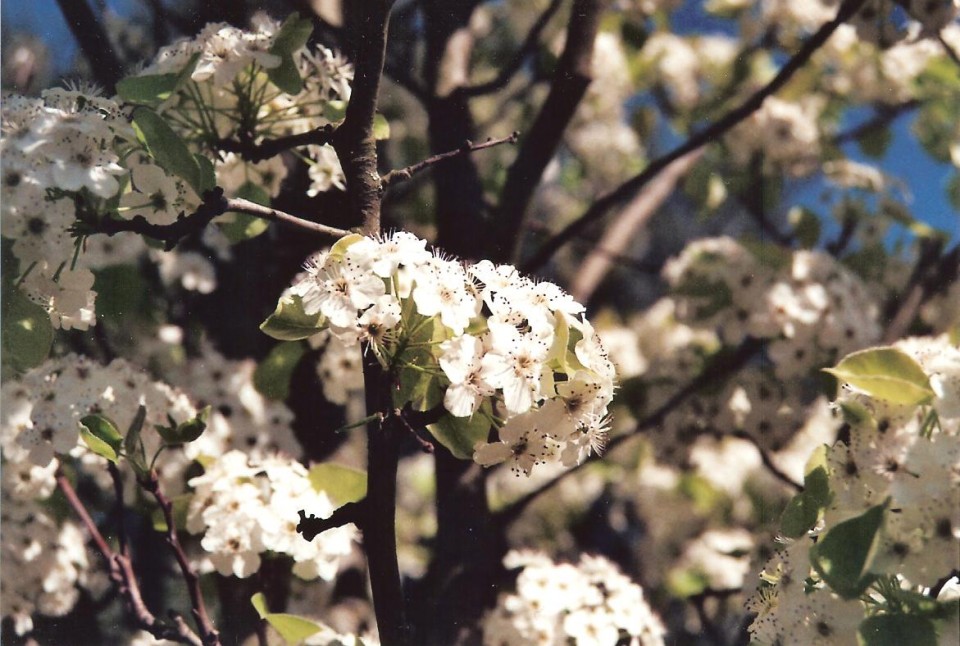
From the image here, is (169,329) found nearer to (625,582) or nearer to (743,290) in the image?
(625,582)

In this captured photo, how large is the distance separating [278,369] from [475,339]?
674 mm

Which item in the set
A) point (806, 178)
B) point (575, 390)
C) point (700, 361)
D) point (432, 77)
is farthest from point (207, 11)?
point (806, 178)

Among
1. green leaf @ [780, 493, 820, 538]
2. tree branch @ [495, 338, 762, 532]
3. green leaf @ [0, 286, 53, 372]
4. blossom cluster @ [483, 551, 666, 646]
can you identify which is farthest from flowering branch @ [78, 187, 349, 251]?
tree branch @ [495, 338, 762, 532]

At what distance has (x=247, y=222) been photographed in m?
1.38

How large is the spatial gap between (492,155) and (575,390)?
5.12 ft

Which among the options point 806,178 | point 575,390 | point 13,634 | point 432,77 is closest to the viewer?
point 575,390

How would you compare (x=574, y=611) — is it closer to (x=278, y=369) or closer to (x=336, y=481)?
(x=336, y=481)

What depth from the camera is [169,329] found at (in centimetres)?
188

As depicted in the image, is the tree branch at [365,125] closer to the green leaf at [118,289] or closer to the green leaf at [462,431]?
the green leaf at [462,431]

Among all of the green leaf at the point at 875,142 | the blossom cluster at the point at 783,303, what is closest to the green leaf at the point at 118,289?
the blossom cluster at the point at 783,303

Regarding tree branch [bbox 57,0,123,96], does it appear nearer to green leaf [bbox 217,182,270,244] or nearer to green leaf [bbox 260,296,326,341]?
green leaf [bbox 217,182,270,244]

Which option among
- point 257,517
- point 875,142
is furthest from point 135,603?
point 875,142

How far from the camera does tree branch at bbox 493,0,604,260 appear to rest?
5.30 ft

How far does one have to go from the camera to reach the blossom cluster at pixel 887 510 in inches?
32.9
